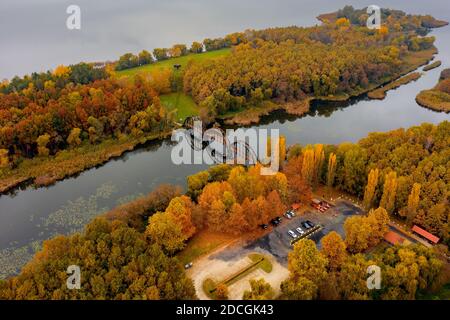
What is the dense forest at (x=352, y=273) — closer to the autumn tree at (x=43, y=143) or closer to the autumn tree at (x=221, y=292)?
the autumn tree at (x=221, y=292)

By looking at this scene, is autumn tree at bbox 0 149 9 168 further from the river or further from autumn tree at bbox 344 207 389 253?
autumn tree at bbox 344 207 389 253

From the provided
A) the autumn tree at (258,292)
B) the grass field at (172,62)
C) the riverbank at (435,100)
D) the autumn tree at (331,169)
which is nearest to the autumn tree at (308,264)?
the autumn tree at (258,292)

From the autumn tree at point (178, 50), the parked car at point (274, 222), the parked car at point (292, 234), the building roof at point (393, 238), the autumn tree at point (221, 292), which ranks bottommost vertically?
the autumn tree at point (221, 292)

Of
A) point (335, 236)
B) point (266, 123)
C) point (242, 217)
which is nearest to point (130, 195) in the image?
point (242, 217)

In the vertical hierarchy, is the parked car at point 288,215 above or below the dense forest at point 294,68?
below

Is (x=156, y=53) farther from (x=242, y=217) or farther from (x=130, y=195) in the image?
(x=242, y=217)

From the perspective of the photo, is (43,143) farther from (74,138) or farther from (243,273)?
(243,273)
